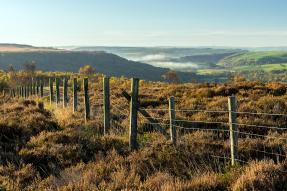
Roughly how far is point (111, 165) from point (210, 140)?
3670 mm

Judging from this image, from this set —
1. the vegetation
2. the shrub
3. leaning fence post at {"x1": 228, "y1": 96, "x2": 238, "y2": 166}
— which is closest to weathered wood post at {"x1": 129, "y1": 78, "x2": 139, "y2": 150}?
the vegetation

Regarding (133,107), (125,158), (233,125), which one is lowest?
(125,158)

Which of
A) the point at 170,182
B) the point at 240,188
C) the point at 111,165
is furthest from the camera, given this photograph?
the point at 111,165

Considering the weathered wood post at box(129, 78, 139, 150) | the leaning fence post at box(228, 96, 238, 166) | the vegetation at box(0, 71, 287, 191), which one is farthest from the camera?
the weathered wood post at box(129, 78, 139, 150)

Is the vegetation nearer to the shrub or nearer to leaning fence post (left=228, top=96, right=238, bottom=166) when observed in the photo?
the shrub

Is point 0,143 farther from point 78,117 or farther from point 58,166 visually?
point 78,117

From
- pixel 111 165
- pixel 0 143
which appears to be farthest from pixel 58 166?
pixel 0 143

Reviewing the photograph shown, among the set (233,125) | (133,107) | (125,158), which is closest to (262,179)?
(233,125)

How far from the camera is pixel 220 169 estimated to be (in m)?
8.91

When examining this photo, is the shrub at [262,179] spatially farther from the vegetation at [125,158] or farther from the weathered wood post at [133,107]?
the weathered wood post at [133,107]

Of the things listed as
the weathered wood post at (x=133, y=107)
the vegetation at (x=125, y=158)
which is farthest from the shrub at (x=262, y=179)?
the weathered wood post at (x=133, y=107)

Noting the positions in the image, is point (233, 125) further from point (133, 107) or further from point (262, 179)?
point (133, 107)

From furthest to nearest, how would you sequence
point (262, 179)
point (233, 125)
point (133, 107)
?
1. point (133, 107)
2. point (233, 125)
3. point (262, 179)

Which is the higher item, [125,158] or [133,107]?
[133,107]
